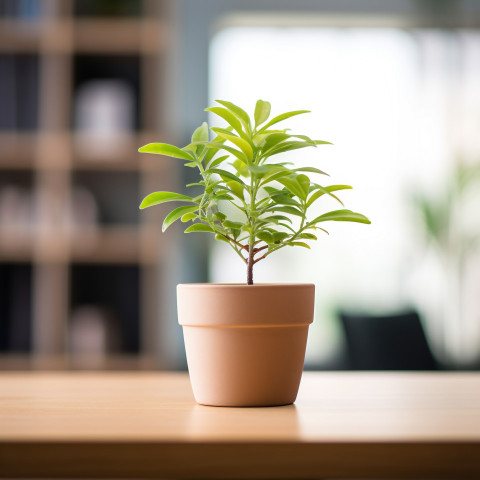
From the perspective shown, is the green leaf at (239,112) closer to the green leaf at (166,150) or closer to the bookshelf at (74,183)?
the green leaf at (166,150)

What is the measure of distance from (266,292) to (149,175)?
2.85 metres

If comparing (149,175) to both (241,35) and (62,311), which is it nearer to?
(62,311)

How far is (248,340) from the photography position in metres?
0.87

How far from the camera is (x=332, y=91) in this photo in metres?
4.20

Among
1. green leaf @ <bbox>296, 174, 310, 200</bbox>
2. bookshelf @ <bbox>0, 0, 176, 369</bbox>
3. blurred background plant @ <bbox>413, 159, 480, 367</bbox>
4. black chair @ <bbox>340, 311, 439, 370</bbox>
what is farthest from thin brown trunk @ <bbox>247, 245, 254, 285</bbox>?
blurred background plant @ <bbox>413, 159, 480, 367</bbox>

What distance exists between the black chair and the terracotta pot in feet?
4.72

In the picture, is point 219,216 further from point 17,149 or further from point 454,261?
point 454,261

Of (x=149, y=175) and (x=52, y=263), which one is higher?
(x=149, y=175)

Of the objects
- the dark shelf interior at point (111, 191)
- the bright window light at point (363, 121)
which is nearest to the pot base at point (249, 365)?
the dark shelf interior at point (111, 191)

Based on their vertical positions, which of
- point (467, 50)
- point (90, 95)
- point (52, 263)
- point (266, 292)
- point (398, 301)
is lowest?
point (398, 301)

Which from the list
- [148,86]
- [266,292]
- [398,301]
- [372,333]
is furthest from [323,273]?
[266,292]

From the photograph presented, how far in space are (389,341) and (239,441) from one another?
1.73m

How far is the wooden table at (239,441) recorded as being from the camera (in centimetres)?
64

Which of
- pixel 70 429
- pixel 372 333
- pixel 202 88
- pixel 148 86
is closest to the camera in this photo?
pixel 70 429
